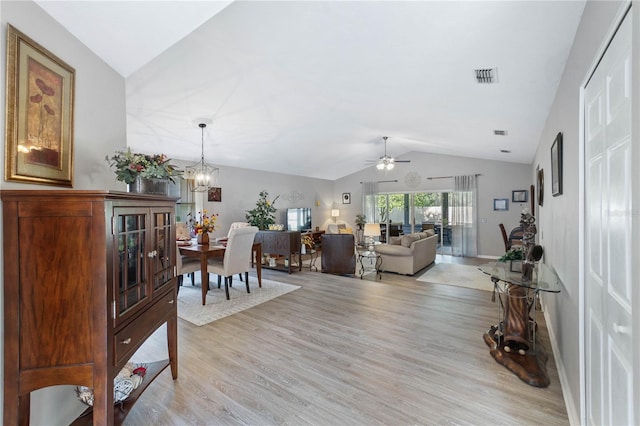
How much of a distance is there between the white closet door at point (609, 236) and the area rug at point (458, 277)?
364 centimetres

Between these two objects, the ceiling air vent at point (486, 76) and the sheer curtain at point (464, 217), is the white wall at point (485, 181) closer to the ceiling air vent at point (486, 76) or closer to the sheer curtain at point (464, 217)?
the sheer curtain at point (464, 217)

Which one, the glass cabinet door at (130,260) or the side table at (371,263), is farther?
the side table at (371,263)

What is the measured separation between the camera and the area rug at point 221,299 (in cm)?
364

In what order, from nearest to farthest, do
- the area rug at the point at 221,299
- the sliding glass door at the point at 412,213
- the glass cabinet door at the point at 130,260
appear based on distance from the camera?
the glass cabinet door at the point at 130,260, the area rug at the point at 221,299, the sliding glass door at the point at 412,213

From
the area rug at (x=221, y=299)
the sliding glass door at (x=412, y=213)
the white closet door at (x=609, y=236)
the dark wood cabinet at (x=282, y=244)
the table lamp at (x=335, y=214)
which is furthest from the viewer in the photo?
the table lamp at (x=335, y=214)

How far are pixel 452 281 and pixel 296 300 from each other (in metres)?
2.97

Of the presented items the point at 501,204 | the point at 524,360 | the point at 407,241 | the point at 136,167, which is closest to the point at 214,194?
the point at 407,241

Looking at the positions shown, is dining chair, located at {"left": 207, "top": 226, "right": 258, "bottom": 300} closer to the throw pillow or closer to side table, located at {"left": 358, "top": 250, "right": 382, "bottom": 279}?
side table, located at {"left": 358, "top": 250, "right": 382, "bottom": 279}

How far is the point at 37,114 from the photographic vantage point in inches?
56.7

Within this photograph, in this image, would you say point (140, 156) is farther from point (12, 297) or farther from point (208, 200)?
point (208, 200)

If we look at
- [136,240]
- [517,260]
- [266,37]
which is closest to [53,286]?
[136,240]

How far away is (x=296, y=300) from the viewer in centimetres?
424

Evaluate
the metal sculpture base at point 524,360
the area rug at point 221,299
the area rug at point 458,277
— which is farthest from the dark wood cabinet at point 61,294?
the area rug at point 458,277

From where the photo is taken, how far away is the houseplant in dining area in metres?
1.82
